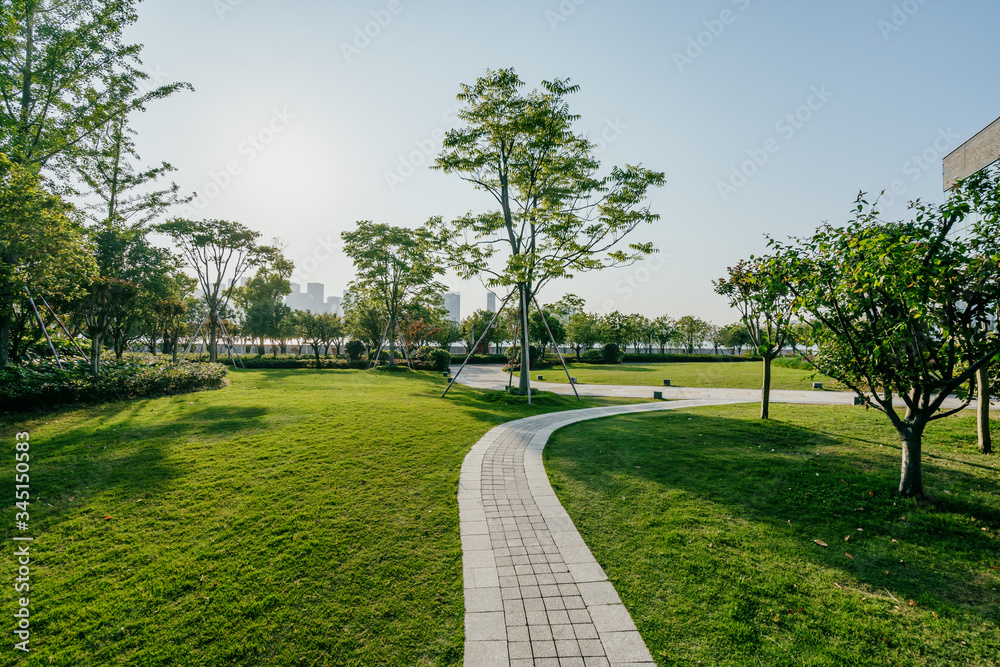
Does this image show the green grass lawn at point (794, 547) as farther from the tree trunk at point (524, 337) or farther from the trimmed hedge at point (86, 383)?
the trimmed hedge at point (86, 383)

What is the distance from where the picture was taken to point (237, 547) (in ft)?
13.5

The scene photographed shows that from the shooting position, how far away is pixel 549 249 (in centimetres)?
1515

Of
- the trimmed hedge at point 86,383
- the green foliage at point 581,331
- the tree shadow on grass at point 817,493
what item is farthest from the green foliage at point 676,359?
the trimmed hedge at point 86,383

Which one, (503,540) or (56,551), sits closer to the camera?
(56,551)

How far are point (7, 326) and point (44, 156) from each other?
218 inches

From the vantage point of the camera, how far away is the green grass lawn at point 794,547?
3016 millimetres

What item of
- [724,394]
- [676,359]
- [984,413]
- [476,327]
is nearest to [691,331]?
[676,359]

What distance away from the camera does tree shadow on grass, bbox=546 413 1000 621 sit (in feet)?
12.9

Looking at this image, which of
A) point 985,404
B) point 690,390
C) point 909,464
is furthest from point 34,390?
point 690,390

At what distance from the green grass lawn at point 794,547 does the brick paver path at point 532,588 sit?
226 mm

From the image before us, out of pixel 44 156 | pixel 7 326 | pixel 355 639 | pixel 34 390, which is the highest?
pixel 44 156

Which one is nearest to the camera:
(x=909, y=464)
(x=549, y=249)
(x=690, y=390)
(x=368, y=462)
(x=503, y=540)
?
(x=503, y=540)

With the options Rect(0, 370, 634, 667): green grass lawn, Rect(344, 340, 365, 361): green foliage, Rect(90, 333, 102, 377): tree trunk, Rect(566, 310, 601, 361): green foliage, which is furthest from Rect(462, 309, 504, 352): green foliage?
Rect(0, 370, 634, 667): green grass lawn

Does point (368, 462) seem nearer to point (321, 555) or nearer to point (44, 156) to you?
point (321, 555)
